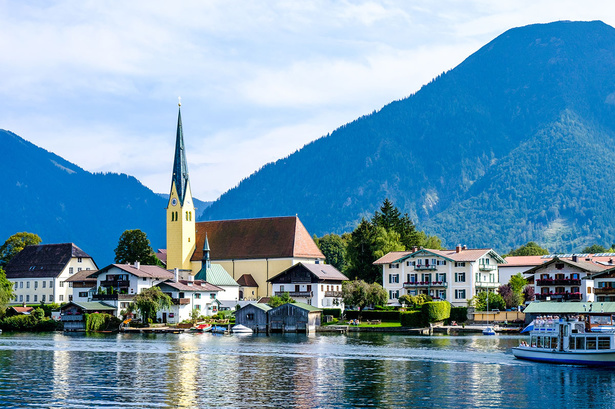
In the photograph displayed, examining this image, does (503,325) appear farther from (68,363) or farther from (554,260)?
(68,363)

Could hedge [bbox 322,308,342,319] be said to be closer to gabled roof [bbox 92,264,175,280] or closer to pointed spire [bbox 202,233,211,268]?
gabled roof [bbox 92,264,175,280]

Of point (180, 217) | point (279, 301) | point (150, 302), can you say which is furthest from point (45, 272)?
point (279, 301)

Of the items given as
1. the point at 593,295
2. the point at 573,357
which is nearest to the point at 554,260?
the point at 593,295

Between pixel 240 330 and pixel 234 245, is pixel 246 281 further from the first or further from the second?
pixel 240 330

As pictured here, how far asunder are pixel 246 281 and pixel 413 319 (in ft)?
153

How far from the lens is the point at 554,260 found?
4427 inches

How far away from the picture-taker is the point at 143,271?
126062 millimetres

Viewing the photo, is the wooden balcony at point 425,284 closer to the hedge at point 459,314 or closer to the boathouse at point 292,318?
the hedge at point 459,314

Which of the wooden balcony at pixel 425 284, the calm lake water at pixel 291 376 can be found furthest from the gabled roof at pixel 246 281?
the calm lake water at pixel 291 376

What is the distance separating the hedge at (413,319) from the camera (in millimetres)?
106512

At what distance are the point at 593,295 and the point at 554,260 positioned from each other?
21.9ft

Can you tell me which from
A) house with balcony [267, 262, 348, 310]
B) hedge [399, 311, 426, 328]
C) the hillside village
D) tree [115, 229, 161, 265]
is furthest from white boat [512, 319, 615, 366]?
tree [115, 229, 161, 265]

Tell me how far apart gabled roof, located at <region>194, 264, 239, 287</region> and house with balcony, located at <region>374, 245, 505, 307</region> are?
25104mm

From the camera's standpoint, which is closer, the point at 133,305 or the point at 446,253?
the point at 133,305
